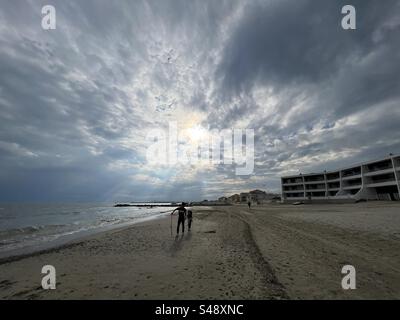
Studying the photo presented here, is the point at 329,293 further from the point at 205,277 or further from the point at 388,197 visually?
the point at 388,197

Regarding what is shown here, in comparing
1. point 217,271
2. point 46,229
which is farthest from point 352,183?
point 46,229

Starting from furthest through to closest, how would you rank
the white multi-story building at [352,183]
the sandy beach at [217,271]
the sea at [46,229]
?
1. the white multi-story building at [352,183]
2. the sea at [46,229]
3. the sandy beach at [217,271]

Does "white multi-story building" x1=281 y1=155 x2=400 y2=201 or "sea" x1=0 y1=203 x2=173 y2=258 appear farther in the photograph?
"white multi-story building" x1=281 y1=155 x2=400 y2=201

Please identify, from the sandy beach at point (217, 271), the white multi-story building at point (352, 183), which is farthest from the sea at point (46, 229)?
the white multi-story building at point (352, 183)

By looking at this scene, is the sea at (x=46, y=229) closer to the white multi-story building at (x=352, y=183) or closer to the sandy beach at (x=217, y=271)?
the sandy beach at (x=217, y=271)

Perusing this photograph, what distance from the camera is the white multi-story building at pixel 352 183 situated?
188ft

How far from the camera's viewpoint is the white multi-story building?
57.4 metres

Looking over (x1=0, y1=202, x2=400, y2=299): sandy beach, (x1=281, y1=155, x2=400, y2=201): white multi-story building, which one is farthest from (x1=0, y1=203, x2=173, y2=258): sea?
(x1=281, y1=155, x2=400, y2=201): white multi-story building

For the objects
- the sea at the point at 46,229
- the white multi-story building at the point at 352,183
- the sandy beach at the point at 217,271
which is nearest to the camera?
the sandy beach at the point at 217,271

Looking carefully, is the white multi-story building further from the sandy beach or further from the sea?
the sea
